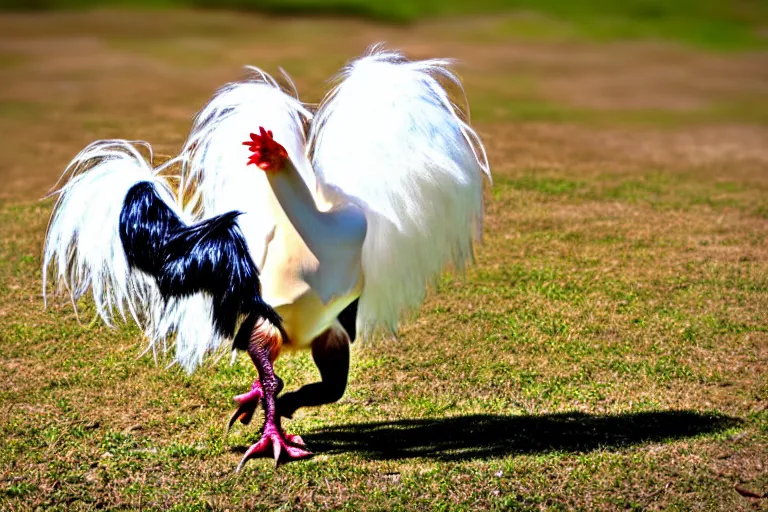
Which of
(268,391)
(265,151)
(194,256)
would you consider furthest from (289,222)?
(268,391)

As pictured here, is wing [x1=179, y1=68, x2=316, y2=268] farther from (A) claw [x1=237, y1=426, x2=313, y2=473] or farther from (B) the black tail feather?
(A) claw [x1=237, y1=426, x2=313, y2=473]

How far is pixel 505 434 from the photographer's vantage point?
16.0 ft

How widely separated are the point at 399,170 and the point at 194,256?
0.96 m

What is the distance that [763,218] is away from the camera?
8.52 meters

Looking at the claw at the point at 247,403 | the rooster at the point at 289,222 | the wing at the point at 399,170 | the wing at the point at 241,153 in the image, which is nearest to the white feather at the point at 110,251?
the rooster at the point at 289,222

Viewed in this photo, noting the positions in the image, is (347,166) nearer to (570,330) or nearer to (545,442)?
(545,442)

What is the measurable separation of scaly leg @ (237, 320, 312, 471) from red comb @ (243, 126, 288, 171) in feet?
2.25

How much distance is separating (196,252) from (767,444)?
9.26 ft

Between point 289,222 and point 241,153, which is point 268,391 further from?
point 241,153

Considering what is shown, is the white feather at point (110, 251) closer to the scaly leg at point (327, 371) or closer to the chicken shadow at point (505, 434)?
the scaly leg at point (327, 371)

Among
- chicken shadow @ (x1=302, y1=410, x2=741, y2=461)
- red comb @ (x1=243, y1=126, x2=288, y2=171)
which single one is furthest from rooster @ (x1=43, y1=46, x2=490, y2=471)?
chicken shadow @ (x1=302, y1=410, x2=741, y2=461)

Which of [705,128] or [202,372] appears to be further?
[705,128]

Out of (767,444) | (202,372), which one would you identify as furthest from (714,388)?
(202,372)

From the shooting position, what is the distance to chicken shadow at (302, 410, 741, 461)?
473 centimetres
